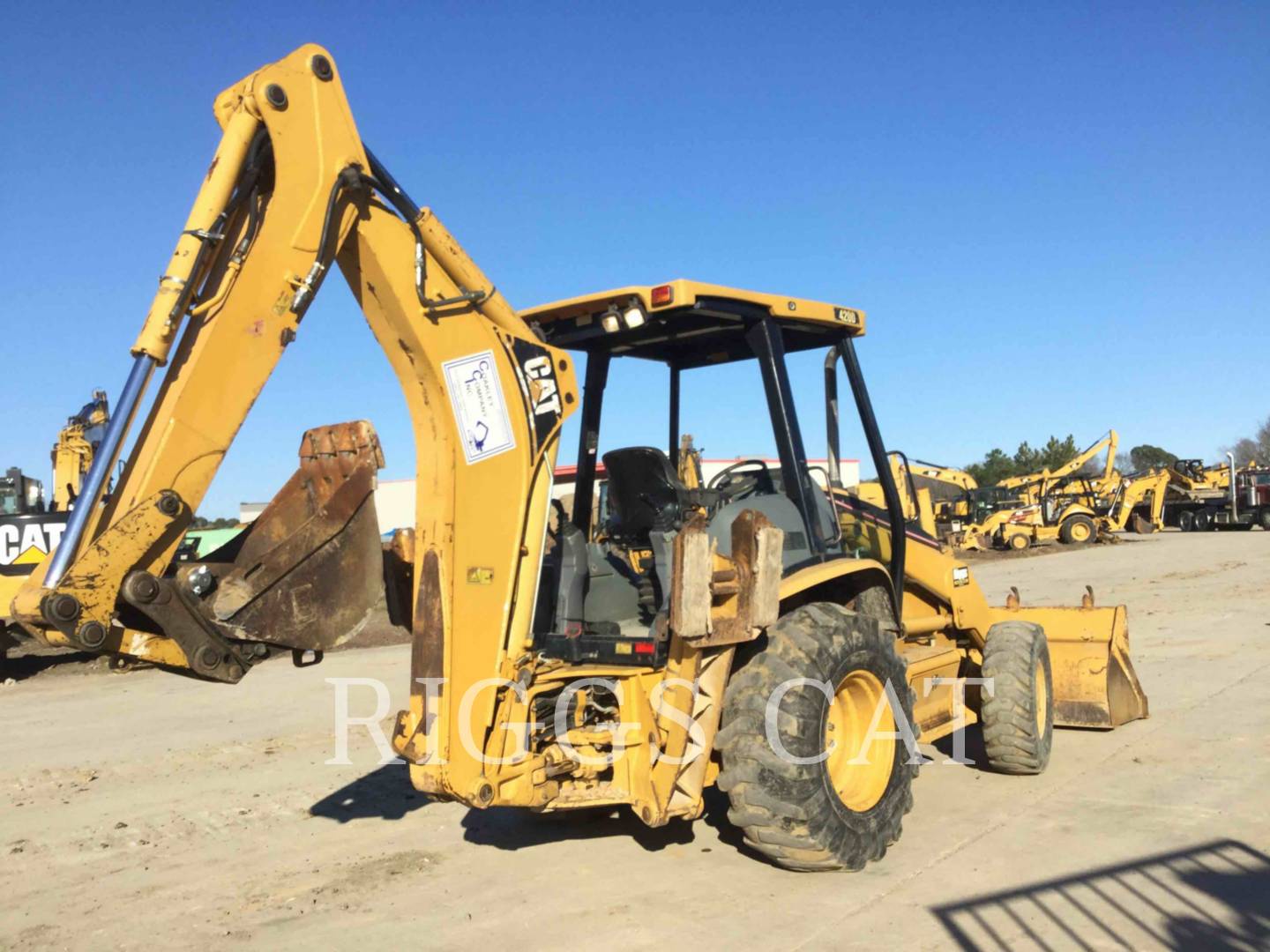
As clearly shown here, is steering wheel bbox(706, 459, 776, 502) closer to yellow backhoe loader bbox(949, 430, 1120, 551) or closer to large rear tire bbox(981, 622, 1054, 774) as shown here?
large rear tire bbox(981, 622, 1054, 774)

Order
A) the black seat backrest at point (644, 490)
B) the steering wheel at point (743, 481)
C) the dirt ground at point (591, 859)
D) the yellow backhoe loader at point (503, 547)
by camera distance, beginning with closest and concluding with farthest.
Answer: the yellow backhoe loader at point (503, 547) < the dirt ground at point (591, 859) < the black seat backrest at point (644, 490) < the steering wheel at point (743, 481)

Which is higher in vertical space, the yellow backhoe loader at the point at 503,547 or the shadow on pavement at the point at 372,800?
the yellow backhoe loader at the point at 503,547

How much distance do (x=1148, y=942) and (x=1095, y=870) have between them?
33.2 inches

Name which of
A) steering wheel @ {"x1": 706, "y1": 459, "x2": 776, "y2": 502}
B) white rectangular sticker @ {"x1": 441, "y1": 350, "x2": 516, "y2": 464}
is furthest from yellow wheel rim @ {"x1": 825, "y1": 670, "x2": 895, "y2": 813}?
white rectangular sticker @ {"x1": 441, "y1": 350, "x2": 516, "y2": 464}

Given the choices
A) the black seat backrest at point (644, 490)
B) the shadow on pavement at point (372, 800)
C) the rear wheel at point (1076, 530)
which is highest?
the black seat backrest at point (644, 490)

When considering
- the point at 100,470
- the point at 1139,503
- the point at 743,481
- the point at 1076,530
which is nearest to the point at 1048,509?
the point at 1076,530

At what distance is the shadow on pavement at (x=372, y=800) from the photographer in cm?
629

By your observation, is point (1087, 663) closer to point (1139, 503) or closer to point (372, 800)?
point (372, 800)

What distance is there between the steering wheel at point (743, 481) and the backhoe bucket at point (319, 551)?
83.1 inches

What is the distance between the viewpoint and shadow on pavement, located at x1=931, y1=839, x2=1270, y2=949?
402cm

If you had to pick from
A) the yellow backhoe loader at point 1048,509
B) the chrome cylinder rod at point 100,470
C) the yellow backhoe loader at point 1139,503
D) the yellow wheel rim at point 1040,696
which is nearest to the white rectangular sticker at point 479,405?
the chrome cylinder rod at point 100,470

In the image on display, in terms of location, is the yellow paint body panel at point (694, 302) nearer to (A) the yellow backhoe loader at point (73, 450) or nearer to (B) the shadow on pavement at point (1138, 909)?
(B) the shadow on pavement at point (1138, 909)

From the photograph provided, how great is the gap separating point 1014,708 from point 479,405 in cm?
386

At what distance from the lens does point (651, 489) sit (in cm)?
553
